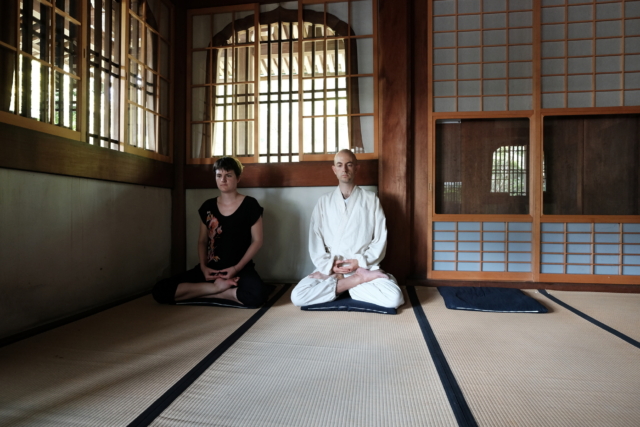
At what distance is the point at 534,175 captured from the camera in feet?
9.53

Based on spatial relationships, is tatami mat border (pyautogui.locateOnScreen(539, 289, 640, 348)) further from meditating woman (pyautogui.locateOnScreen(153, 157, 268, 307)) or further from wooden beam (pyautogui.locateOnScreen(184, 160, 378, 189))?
meditating woman (pyautogui.locateOnScreen(153, 157, 268, 307))

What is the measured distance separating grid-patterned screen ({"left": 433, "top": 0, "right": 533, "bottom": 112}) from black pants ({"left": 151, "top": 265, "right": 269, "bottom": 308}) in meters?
2.22

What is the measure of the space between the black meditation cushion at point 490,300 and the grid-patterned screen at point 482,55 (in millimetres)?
1615

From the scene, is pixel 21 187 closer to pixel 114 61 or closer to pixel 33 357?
pixel 33 357

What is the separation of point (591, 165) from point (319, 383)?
10.1 ft

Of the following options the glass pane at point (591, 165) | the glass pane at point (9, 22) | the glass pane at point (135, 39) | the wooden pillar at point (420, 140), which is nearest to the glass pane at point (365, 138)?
the wooden pillar at point (420, 140)

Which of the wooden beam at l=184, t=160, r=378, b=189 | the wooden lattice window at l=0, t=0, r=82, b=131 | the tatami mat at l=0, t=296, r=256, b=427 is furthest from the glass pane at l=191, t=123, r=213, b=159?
the tatami mat at l=0, t=296, r=256, b=427

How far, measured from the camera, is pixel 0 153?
166 cm

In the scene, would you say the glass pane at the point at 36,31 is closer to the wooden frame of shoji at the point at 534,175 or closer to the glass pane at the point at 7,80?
the glass pane at the point at 7,80

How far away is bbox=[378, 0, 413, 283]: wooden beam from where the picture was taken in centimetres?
292

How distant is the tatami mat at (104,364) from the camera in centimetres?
112

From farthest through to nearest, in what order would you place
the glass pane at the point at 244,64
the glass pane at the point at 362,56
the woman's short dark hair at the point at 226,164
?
the glass pane at the point at 244,64 → the glass pane at the point at 362,56 → the woman's short dark hair at the point at 226,164

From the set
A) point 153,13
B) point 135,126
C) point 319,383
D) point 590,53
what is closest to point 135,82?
point 135,126

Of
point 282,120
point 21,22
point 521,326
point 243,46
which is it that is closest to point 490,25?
point 282,120
